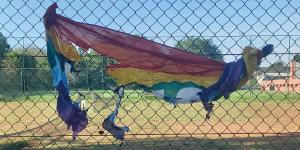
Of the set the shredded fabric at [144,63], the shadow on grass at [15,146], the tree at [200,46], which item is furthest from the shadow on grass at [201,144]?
the shredded fabric at [144,63]

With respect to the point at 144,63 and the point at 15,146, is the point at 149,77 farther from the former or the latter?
the point at 15,146

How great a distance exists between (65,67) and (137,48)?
1.56ft

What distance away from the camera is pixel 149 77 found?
10.1ft

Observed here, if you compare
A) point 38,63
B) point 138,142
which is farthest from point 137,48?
point 138,142

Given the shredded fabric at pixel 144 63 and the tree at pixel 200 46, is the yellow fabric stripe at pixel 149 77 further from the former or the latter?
the tree at pixel 200 46

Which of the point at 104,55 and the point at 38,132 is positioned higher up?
the point at 104,55

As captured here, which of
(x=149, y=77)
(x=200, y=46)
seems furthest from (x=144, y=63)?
(x=200, y=46)

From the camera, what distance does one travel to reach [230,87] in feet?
10.00

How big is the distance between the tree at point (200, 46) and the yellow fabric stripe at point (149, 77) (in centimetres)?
45

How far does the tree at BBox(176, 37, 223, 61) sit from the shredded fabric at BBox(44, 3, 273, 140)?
430 millimetres

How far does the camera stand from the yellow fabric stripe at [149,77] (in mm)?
3057

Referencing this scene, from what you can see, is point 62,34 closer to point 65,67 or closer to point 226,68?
point 65,67

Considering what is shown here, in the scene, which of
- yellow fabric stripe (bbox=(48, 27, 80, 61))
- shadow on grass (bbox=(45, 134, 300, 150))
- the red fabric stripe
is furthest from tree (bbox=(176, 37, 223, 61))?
shadow on grass (bbox=(45, 134, 300, 150))

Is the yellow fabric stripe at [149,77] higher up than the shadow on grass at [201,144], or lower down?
higher up
